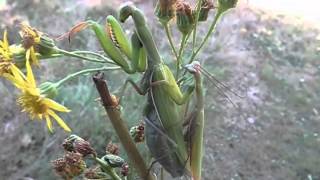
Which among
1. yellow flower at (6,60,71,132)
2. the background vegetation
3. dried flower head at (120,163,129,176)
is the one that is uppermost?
yellow flower at (6,60,71,132)

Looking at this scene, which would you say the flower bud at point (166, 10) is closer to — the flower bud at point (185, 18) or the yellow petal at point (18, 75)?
the flower bud at point (185, 18)

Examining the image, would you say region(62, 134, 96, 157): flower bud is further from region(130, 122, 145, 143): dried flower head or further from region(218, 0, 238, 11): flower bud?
region(218, 0, 238, 11): flower bud

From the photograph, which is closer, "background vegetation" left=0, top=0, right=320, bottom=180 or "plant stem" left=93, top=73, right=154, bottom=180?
"plant stem" left=93, top=73, right=154, bottom=180

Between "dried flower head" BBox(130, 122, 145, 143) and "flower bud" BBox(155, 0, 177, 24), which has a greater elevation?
"flower bud" BBox(155, 0, 177, 24)

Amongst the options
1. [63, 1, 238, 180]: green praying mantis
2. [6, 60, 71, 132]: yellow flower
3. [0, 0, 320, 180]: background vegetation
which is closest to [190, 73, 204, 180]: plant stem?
[63, 1, 238, 180]: green praying mantis

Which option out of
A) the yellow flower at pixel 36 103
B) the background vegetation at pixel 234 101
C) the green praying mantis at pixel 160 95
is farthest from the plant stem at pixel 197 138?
the background vegetation at pixel 234 101

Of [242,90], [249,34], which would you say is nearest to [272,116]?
[242,90]

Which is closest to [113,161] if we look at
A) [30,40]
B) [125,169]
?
[125,169]
